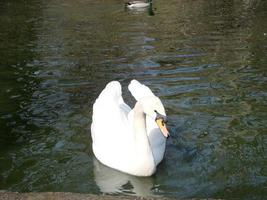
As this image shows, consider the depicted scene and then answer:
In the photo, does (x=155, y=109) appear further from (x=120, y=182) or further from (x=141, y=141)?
(x=120, y=182)

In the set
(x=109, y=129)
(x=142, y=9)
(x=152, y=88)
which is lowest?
(x=142, y=9)

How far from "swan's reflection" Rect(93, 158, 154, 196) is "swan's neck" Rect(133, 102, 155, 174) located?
20 cm

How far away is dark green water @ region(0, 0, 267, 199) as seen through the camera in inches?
275

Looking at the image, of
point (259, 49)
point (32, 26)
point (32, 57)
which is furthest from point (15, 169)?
point (32, 26)

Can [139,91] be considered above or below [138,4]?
above

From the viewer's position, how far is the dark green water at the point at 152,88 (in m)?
6.99

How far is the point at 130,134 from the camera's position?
7.20 meters

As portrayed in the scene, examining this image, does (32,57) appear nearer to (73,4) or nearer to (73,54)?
(73,54)

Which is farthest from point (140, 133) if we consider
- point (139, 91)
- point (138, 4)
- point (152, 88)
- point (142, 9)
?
point (138, 4)

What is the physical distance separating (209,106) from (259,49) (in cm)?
511

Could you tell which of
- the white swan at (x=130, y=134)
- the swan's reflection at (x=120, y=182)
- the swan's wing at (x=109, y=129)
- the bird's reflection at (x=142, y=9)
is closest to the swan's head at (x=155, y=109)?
the white swan at (x=130, y=134)

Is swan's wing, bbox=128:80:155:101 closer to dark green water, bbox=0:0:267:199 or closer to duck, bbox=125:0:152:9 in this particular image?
dark green water, bbox=0:0:267:199

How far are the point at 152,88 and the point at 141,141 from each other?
12.8 feet

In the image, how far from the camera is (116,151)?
714 cm
